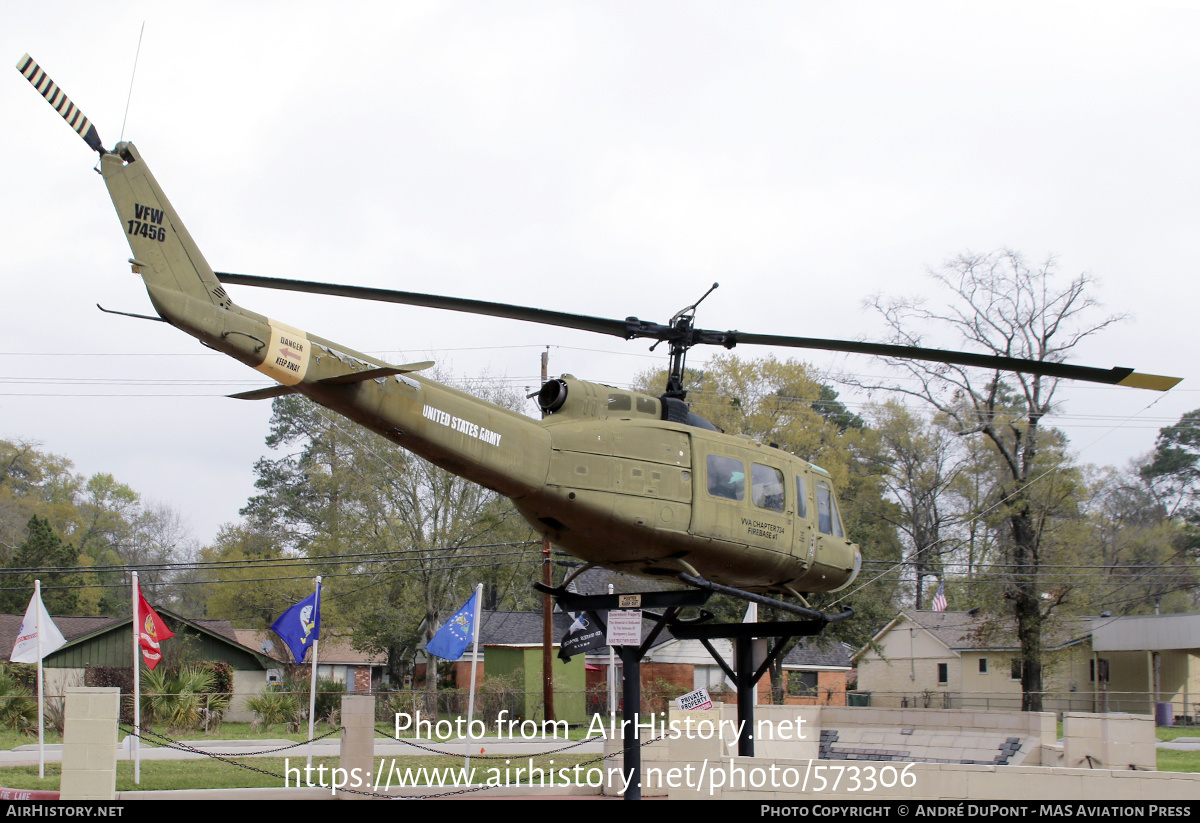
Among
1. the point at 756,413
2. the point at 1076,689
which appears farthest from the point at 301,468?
the point at 1076,689

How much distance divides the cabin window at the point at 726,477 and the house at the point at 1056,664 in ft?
80.8

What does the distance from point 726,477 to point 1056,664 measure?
103 ft

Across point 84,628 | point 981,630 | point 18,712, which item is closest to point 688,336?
point 18,712

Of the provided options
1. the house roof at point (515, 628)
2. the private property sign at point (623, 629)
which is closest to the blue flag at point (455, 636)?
the private property sign at point (623, 629)

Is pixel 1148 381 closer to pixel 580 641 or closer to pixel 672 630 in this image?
pixel 672 630

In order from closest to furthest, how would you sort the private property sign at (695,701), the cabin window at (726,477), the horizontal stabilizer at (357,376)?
the horizontal stabilizer at (357,376) → the cabin window at (726,477) → the private property sign at (695,701)

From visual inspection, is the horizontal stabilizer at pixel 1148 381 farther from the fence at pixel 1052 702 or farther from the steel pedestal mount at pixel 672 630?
the fence at pixel 1052 702

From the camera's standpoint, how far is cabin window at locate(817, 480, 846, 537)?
45.1ft

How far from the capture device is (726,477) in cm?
1209

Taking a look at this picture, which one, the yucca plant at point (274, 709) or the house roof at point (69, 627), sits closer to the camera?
the yucca plant at point (274, 709)

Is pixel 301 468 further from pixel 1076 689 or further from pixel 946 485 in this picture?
pixel 1076 689

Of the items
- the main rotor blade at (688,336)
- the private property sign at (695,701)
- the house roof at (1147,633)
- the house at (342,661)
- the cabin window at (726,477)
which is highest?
the main rotor blade at (688,336)

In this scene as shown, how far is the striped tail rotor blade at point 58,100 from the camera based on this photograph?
7512 mm

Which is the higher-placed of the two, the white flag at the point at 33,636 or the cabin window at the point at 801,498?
the cabin window at the point at 801,498
